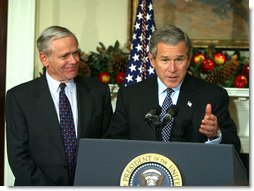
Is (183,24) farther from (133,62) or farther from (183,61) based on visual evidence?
(183,61)

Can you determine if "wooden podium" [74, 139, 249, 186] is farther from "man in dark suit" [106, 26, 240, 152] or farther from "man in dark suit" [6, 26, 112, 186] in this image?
"man in dark suit" [6, 26, 112, 186]

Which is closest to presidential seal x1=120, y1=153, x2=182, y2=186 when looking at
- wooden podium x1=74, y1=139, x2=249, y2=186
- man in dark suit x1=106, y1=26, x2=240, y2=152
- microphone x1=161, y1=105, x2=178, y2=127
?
wooden podium x1=74, y1=139, x2=249, y2=186

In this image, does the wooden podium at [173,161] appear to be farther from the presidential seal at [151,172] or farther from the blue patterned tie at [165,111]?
the blue patterned tie at [165,111]

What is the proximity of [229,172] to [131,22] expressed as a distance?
3.12 meters

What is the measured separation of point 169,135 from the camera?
2422mm

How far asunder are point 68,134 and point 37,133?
0.55 ft

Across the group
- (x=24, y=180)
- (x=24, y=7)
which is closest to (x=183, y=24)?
(x=24, y=7)

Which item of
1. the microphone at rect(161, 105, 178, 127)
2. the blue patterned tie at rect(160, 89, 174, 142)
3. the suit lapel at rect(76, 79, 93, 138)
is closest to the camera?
the microphone at rect(161, 105, 178, 127)

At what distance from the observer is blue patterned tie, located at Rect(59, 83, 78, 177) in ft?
8.53

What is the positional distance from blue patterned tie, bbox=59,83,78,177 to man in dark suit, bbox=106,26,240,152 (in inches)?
8.8

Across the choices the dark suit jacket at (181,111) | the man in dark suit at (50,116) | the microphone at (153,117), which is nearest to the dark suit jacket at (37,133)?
the man in dark suit at (50,116)

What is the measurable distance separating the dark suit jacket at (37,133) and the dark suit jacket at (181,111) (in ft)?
0.62

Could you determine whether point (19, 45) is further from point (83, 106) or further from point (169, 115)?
point (169, 115)

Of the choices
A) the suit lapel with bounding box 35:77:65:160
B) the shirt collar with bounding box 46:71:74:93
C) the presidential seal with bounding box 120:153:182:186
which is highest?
the shirt collar with bounding box 46:71:74:93
